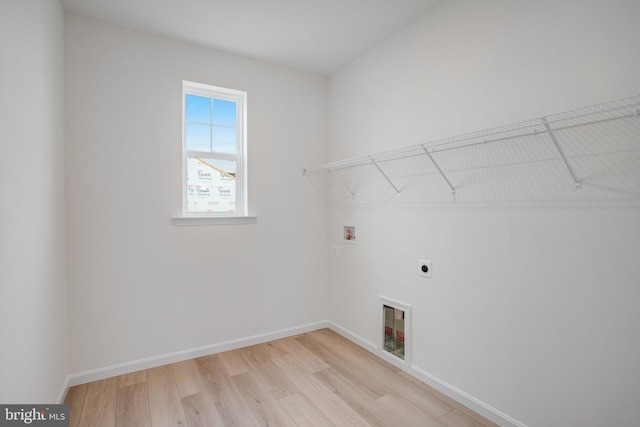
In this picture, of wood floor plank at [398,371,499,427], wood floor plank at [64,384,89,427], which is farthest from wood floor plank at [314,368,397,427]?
wood floor plank at [64,384,89,427]

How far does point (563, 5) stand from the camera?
158 centimetres

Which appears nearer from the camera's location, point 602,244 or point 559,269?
point 602,244

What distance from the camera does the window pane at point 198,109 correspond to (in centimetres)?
276

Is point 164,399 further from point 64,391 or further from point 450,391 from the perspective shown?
point 450,391

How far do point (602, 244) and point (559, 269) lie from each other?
8.4 inches

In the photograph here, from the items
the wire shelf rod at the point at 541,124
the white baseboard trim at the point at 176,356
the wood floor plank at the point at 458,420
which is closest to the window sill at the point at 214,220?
the white baseboard trim at the point at 176,356

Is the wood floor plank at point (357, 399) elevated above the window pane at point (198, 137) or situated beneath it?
situated beneath

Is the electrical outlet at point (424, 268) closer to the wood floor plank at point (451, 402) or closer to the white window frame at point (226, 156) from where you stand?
the wood floor plank at point (451, 402)

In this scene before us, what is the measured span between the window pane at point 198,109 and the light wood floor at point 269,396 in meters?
2.03

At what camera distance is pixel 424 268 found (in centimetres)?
228

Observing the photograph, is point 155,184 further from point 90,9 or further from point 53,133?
point 90,9

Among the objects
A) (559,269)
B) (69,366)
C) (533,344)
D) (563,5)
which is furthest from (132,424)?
(563,5)

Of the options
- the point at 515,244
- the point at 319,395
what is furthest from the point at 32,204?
the point at 515,244

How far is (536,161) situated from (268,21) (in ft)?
6.54
